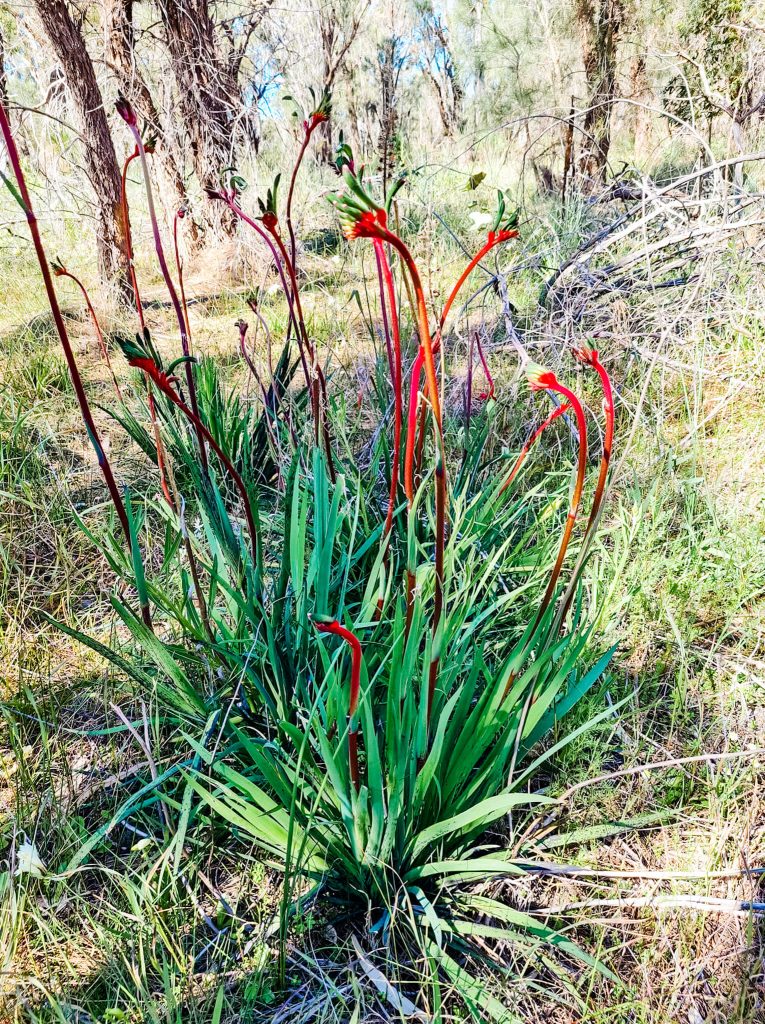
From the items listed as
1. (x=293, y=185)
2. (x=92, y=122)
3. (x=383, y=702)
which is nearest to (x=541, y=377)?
(x=383, y=702)

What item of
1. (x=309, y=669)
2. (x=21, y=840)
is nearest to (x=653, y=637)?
(x=309, y=669)

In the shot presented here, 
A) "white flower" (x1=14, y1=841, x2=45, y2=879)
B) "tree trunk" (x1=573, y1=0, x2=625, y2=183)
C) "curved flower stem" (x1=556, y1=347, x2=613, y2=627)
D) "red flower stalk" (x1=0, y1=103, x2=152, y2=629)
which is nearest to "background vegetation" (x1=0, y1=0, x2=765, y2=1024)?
"white flower" (x1=14, y1=841, x2=45, y2=879)

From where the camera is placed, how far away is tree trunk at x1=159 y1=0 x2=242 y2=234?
3.77 meters

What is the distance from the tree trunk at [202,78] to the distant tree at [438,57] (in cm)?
801

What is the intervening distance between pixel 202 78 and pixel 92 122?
0.82 meters

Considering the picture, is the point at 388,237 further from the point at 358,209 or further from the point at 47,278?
the point at 47,278

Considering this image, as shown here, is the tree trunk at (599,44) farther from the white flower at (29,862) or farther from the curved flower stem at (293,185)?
the white flower at (29,862)

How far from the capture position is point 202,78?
3.93 meters

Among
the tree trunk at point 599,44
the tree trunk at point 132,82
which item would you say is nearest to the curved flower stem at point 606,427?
the tree trunk at point 132,82

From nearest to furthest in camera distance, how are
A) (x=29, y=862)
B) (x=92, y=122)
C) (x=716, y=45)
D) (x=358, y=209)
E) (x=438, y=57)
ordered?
(x=358, y=209) → (x=29, y=862) → (x=92, y=122) → (x=716, y=45) → (x=438, y=57)

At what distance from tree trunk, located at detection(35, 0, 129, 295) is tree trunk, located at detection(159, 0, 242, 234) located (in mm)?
498

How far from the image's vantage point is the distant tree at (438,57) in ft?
36.8

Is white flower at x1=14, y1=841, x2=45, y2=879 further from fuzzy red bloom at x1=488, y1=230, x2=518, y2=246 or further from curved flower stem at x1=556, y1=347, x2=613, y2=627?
fuzzy red bloom at x1=488, y1=230, x2=518, y2=246

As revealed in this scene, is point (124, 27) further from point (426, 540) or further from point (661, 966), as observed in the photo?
point (661, 966)
